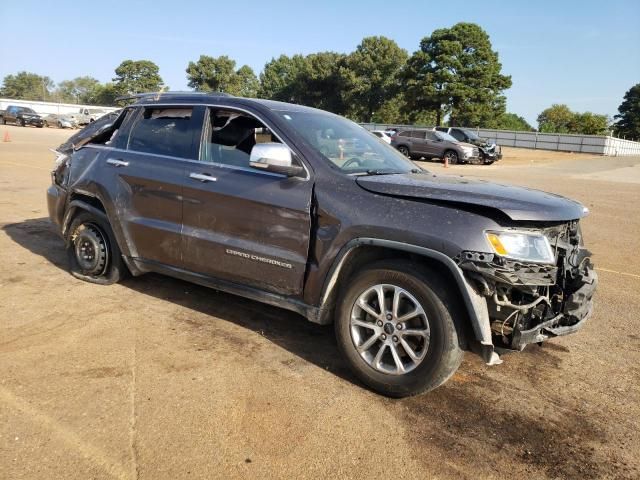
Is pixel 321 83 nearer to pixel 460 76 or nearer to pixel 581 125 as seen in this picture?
pixel 460 76

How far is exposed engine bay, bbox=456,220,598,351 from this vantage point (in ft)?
9.58

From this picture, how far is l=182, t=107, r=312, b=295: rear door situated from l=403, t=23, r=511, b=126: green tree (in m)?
50.0

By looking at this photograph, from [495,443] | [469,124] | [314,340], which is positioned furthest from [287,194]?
[469,124]

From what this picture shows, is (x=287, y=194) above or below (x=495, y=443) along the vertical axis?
above

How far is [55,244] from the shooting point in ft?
21.5

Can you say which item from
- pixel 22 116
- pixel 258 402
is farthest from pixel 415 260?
pixel 22 116

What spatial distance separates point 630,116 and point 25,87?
413ft

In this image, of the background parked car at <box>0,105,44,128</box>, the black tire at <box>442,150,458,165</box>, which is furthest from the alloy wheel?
the background parked car at <box>0,105,44,128</box>

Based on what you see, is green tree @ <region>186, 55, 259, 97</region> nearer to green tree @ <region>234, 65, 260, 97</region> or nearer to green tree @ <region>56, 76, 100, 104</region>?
green tree @ <region>234, 65, 260, 97</region>

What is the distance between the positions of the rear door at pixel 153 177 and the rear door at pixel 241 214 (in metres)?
0.15

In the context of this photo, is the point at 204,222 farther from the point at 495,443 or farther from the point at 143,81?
the point at 143,81

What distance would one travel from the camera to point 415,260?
3.21 meters

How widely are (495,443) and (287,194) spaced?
78.3 inches

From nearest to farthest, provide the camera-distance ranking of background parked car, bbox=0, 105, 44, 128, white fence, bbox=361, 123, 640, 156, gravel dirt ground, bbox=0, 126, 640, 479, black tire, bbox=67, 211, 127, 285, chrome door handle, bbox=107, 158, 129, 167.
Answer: gravel dirt ground, bbox=0, 126, 640, 479 → chrome door handle, bbox=107, 158, 129, 167 → black tire, bbox=67, 211, 127, 285 → background parked car, bbox=0, 105, 44, 128 → white fence, bbox=361, 123, 640, 156
